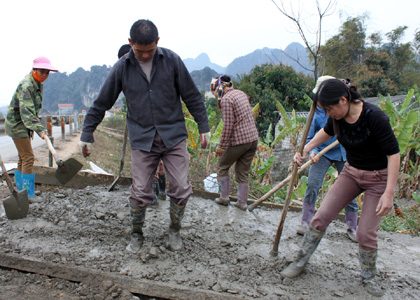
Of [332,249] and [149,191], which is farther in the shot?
[332,249]

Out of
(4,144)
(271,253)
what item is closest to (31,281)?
(271,253)

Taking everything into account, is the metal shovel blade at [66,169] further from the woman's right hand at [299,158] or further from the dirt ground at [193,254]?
the woman's right hand at [299,158]

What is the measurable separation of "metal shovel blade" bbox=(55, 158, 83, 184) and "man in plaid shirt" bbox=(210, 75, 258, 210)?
1.87m

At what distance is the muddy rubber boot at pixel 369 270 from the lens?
101 inches

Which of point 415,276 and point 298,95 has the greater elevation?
point 298,95

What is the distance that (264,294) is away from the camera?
2.54 m

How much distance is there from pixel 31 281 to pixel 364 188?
9.52 ft

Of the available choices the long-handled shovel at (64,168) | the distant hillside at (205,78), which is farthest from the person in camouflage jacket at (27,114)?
the distant hillside at (205,78)

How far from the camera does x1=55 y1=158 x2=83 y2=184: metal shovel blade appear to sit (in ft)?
12.9

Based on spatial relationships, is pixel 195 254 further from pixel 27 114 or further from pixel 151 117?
pixel 27 114

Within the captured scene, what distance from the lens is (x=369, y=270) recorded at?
8.63ft

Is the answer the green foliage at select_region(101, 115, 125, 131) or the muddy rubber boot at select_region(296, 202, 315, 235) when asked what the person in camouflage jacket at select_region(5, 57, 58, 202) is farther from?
the green foliage at select_region(101, 115, 125, 131)

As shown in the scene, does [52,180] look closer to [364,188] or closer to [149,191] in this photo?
[149,191]

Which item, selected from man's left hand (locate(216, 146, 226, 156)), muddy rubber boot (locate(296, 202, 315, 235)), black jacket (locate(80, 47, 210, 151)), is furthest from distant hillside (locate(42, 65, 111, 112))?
muddy rubber boot (locate(296, 202, 315, 235))
